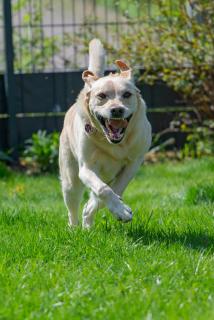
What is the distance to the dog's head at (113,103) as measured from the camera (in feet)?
19.0

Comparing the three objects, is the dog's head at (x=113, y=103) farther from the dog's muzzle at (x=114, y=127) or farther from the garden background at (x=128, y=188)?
the garden background at (x=128, y=188)

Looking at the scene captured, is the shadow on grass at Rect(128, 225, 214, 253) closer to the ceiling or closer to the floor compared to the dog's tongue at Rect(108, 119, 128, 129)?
closer to the floor

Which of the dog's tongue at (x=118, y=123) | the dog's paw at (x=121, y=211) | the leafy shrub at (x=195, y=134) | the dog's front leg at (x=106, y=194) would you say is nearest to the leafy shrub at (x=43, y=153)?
the leafy shrub at (x=195, y=134)

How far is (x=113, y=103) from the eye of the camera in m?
5.83

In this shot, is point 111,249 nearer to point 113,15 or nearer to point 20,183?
point 20,183

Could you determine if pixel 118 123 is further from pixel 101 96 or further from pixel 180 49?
pixel 180 49

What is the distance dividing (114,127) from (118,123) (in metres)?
0.04

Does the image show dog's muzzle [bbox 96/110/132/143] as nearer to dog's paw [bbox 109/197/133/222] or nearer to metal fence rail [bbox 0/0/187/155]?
dog's paw [bbox 109/197/133/222]

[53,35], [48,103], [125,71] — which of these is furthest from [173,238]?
[53,35]

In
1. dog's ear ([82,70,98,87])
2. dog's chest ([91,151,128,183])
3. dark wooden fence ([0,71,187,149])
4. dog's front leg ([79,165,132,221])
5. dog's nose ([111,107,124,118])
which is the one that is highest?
dog's ear ([82,70,98,87])

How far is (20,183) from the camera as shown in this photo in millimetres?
9977

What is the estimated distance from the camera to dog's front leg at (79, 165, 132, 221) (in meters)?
5.48

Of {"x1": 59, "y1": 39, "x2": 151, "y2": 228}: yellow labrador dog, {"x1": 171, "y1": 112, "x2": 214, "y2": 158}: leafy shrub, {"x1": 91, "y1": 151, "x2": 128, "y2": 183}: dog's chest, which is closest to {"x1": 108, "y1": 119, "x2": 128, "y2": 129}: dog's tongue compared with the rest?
{"x1": 59, "y1": 39, "x2": 151, "y2": 228}: yellow labrador dog

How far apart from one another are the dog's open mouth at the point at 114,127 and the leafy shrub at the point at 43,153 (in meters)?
5.14
